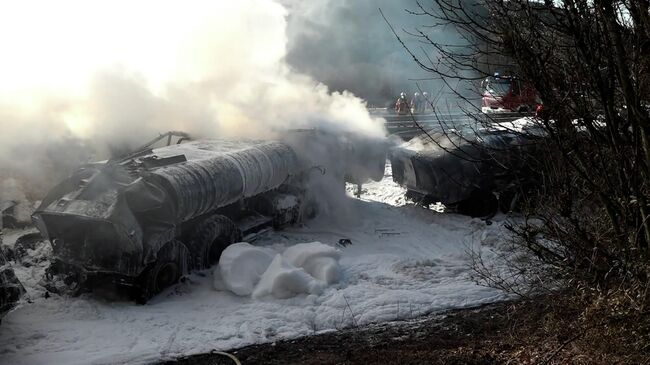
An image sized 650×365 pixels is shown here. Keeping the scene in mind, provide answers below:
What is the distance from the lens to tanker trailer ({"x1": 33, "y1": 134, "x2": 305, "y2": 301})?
25.4 feet

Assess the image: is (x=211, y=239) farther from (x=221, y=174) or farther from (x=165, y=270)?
(x=165, y=270)

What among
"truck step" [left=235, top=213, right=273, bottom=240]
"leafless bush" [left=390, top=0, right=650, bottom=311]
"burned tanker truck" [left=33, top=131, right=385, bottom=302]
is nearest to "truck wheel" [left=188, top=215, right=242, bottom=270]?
"burned tanker truck" [left=33, top=131, right=385, bottom=302]

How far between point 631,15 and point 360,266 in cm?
615

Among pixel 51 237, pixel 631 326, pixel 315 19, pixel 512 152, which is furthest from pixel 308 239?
pixel 315 19

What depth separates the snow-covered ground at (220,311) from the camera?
664 centimetres

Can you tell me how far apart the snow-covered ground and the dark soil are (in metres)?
0.30

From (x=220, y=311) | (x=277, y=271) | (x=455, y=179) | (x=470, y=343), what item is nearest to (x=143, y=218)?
(x=220, y=311)

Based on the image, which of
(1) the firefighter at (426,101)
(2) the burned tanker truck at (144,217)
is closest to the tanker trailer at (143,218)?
(2) the burned tanker truck at (144,217)

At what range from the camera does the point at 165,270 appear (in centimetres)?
844

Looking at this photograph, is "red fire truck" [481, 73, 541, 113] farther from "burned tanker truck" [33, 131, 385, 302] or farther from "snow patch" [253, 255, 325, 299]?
"burned tanker truck" [33, 131, 385, 302]

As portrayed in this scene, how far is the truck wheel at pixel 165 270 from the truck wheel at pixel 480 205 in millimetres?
6424

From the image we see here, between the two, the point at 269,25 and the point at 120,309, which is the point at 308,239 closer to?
the point at 120,309

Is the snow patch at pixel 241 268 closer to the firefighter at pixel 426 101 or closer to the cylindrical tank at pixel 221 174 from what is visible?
the cylindrical tank at pixel 221 174

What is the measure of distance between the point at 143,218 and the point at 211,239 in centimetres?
147
